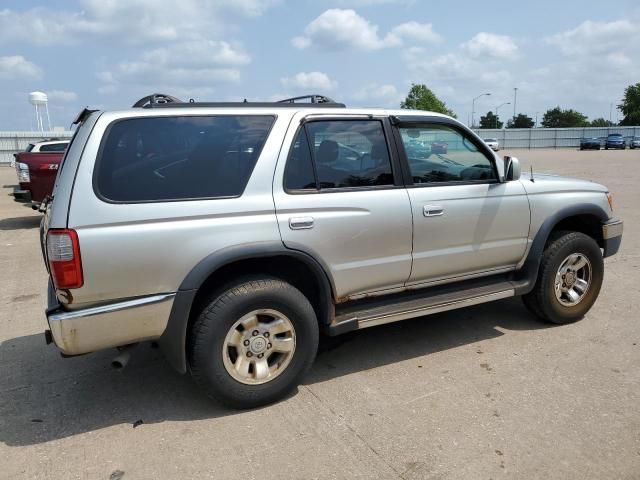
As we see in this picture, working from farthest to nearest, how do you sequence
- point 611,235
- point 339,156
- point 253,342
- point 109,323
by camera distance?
point 611,235 < point 339,156 < point 253,342 < point 109,323

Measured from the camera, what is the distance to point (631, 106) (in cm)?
7894

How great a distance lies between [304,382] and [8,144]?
35.8m

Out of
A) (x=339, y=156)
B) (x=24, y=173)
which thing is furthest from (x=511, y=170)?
(x=24, y=173)

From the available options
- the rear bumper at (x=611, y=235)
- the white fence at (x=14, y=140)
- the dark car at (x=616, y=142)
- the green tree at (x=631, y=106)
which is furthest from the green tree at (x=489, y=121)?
the rear bumper at (x=611, y=235)

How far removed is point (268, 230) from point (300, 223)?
0.73ft

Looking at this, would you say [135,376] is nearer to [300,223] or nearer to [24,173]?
[300,223]

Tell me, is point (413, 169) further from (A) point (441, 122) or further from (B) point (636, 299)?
(B) point (636, 299)

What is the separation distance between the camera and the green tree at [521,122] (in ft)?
372

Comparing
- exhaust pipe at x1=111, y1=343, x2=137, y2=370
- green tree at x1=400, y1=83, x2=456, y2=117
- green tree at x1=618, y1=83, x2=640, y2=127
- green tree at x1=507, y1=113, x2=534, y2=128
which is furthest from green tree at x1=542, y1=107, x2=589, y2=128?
exhaust pipe at x1=111, y1=343, x2=137, y2=370

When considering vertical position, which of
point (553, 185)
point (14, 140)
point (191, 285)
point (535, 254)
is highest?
point (14, 140)

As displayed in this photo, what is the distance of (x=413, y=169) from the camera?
390cm

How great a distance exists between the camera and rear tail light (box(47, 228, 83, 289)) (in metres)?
2.79

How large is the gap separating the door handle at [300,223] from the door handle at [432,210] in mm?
933

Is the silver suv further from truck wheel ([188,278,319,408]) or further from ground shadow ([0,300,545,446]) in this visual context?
ground shadow ([0,300,545,446])
